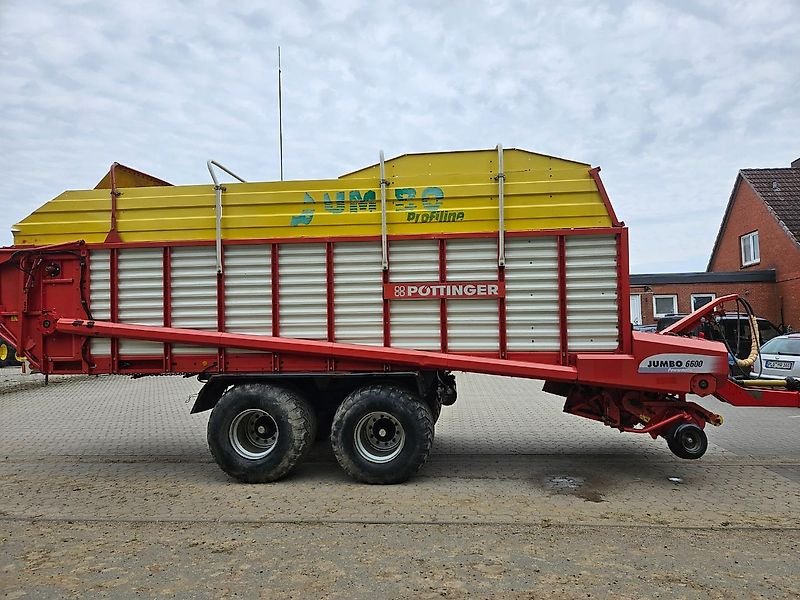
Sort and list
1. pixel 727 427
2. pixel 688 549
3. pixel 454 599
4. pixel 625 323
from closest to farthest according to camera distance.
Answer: pixel 454 599 < pixel 688 549 < pixel 625 323 < pixel 727 427

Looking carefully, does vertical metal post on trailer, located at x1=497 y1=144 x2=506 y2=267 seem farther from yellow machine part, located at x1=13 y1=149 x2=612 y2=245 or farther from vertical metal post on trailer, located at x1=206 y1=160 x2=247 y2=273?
vertical metal post on trailer, located at x1=206 y1=160 x2=247 y2=273

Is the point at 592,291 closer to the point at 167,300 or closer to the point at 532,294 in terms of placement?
the point at 532,294

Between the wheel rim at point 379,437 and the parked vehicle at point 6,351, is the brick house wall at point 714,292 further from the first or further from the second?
the parked vehicle at point 6,351

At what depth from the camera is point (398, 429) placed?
20.3 ft

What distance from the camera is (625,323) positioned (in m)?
6.05

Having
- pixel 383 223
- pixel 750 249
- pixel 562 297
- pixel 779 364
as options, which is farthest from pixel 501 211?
pixel 750 249

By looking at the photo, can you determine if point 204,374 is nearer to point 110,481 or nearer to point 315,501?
point 110,481

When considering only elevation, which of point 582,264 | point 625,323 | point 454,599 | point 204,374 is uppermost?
point 582,264

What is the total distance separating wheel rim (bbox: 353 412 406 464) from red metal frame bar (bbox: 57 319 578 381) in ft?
1.91

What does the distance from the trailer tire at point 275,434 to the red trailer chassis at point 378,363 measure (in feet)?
0.18

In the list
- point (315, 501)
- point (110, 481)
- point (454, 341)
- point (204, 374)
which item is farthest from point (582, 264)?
point (110, 481)

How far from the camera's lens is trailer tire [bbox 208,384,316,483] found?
20.3 feet

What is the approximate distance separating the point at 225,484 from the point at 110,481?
1.26 meters

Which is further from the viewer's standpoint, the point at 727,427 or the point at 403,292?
the point at 727,427
